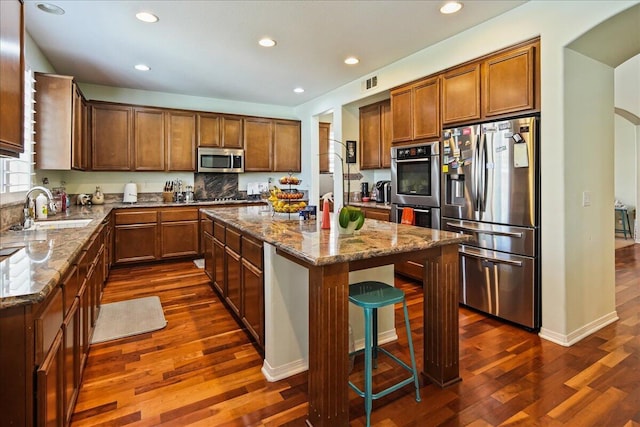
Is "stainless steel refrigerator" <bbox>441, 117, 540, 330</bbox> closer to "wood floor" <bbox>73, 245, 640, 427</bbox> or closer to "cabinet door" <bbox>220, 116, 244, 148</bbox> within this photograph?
"wood floor" <bbox>73, 245, 640, 427</bbox>

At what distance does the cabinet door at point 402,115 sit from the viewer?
3.94m

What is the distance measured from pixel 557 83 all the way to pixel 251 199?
482cm

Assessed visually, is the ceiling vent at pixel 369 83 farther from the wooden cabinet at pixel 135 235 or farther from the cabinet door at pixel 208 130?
the wooden cabinet at pixel 135 235

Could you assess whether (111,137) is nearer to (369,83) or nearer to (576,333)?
(369,83)

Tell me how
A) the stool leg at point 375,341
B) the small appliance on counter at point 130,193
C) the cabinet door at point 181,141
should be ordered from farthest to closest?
1. the cabinet door at point 181,141
2. the small appliance on counter at point 130,193
3. the stool leg at point 375,341

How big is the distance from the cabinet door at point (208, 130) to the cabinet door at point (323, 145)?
188 centimetres

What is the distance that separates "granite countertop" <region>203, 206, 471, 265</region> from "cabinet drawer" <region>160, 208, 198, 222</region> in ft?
9.39

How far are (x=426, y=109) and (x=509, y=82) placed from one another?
929 millimetres

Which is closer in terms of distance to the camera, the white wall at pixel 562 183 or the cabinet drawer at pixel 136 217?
the white wall at pixel 562 183

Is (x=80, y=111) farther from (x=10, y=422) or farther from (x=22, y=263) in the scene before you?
(x=10, y=422)

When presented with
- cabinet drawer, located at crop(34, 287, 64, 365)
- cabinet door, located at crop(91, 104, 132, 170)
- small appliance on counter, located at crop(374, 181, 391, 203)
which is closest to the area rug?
cabinet drawer, located at crop(34, 287, 64, 365)

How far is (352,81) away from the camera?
4.86 metres

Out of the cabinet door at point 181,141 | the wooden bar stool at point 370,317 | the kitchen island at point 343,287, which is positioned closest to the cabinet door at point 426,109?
the kitchen island at point 343,287

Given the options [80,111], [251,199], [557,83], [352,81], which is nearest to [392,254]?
[557,83]
